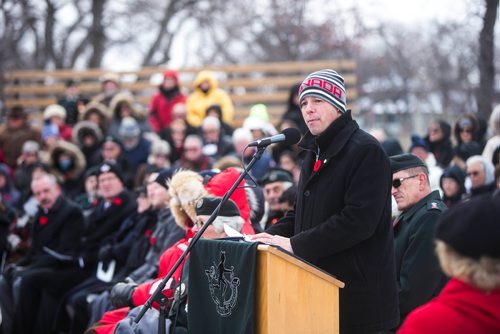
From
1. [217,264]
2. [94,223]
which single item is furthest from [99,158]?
[217,264]

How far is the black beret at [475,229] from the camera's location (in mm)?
2906

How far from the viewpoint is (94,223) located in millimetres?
9344

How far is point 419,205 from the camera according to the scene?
529 centimetres

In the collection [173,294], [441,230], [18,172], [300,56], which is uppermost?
[300,56]

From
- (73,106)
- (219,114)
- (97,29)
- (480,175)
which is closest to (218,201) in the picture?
(480,175)

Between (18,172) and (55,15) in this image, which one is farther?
(55,15)

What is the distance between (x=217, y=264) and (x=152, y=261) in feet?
11.1

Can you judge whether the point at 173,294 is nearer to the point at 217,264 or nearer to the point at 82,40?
the point at 217,264

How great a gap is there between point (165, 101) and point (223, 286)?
10.2 metres

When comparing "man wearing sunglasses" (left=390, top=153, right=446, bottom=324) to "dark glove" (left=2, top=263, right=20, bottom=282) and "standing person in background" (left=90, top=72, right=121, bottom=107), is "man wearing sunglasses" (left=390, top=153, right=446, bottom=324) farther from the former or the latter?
"standing person in background" (left=90, top=72, right=121, bottom=107)

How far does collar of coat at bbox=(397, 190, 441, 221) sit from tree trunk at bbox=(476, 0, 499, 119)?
396cm

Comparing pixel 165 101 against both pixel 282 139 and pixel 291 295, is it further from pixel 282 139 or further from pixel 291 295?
pixel 291 295

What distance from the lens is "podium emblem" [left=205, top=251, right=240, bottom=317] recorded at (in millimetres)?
4262

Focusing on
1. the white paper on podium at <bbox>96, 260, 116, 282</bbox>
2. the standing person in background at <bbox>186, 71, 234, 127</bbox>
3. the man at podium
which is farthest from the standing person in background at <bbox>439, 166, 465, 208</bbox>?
the standing person in background at <bbox>186, 71, 234, 127</bbox>
